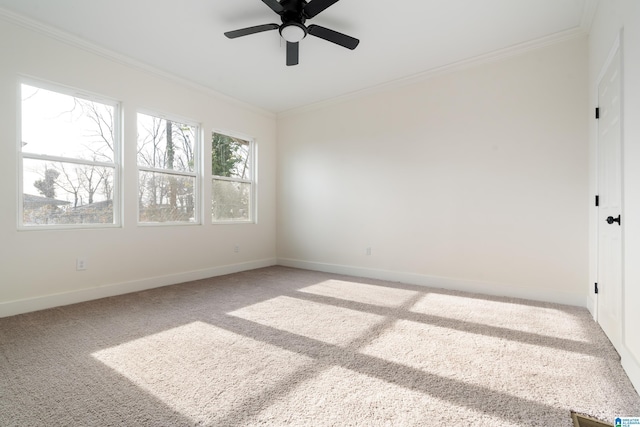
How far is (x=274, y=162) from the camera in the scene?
18.7 ft

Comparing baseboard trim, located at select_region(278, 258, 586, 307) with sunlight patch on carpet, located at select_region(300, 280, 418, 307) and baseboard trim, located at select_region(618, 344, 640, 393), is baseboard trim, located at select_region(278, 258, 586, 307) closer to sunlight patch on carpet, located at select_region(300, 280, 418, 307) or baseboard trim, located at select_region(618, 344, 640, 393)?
sunlight patch on carpet, located at select_region(300, 280, 418, 307)

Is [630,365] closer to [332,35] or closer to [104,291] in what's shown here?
[332,35]

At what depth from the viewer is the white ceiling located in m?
2.75

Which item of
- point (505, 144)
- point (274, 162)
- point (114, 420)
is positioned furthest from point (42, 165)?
point (505, 144)

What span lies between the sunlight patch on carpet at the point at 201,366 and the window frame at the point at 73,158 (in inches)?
70.2

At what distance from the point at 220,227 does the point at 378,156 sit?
2637mm

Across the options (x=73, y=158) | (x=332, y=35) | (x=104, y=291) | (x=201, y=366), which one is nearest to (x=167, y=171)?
(x=73, y=158)

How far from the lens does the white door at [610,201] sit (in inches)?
81.4

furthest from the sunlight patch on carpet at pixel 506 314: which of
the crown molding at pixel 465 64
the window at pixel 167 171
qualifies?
the window at pixel 167 171

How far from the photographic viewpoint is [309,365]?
1922 millimetres

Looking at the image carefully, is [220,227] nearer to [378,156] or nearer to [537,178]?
[378,156]

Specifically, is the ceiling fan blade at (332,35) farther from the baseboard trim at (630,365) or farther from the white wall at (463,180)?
the baseboard trim at (630,365)

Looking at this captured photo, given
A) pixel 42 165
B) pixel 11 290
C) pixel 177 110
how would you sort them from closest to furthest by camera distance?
pixel 11 290, pixel 42 165, pixel 177 110

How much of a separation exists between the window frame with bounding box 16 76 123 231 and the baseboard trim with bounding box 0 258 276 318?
27.0 inches
